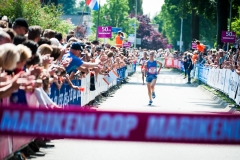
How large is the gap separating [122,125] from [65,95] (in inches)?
358

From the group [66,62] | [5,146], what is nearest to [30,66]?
[5,146]

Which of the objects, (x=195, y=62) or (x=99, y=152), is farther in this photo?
(x=195, y=62)

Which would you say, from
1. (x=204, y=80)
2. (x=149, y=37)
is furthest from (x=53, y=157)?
(x=149, y=37)

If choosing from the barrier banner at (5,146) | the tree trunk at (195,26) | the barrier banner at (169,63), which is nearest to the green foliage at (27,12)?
the barrier banner at (5,146)

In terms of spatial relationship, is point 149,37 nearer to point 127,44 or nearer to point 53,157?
point 127,44

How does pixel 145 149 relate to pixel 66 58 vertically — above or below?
below

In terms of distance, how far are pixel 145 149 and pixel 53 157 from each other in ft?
8.41

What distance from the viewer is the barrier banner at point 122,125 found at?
5.82 meters

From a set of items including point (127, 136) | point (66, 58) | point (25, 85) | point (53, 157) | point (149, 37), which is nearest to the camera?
point (127, 136)

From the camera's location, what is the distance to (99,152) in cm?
1303

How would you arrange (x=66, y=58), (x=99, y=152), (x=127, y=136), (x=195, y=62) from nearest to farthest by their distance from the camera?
(x=127, y=136)
(x=99, y=152)
(x=66, y=58)
(x=195, y=62)

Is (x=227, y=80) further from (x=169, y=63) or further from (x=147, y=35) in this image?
(x=147, y=35)

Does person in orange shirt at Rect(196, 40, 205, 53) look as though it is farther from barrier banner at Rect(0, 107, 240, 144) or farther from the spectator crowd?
barrier banner at Rect(0, 107, 240, 144)

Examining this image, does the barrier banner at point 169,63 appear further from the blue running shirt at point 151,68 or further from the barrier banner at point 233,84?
the barrier banner at point 233,84
